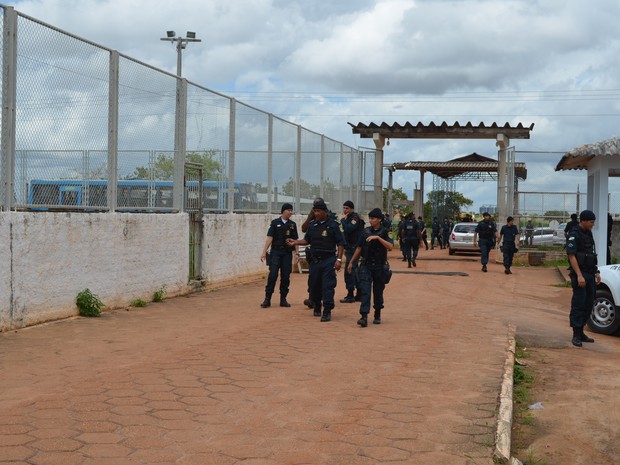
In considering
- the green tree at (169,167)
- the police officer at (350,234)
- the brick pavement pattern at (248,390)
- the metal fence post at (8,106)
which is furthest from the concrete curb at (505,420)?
the green tree at (169,167)

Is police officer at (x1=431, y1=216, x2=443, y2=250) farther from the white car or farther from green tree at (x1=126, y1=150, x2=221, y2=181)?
the white car

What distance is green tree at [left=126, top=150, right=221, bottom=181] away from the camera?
43.3 ft

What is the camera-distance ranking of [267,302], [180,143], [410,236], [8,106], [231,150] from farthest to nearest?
[410,236]
[231,150]
[180,143]
[267,302]
[8,106]

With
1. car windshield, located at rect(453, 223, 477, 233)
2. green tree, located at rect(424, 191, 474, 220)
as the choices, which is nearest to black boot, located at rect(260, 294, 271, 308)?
car windshield, located at rect(453, 223, 477, 233)

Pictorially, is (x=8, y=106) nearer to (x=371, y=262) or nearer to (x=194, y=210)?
(x=371, y=262)

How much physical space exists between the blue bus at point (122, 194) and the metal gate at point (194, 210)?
0.02 metres

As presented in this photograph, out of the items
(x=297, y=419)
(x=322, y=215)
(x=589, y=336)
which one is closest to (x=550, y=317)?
(x=589, y=336)

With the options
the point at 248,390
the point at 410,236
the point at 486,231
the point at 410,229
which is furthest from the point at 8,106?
the point at 486,231

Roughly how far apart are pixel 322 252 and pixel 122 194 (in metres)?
3.22

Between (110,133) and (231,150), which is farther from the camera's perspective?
(231,150)

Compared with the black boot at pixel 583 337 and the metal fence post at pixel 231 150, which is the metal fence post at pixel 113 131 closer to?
the metal fence post at pixel 231 150

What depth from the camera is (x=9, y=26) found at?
31.3 ft

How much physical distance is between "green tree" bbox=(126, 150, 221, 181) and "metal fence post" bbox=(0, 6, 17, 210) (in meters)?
3.12

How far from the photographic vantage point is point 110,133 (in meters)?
12.0
